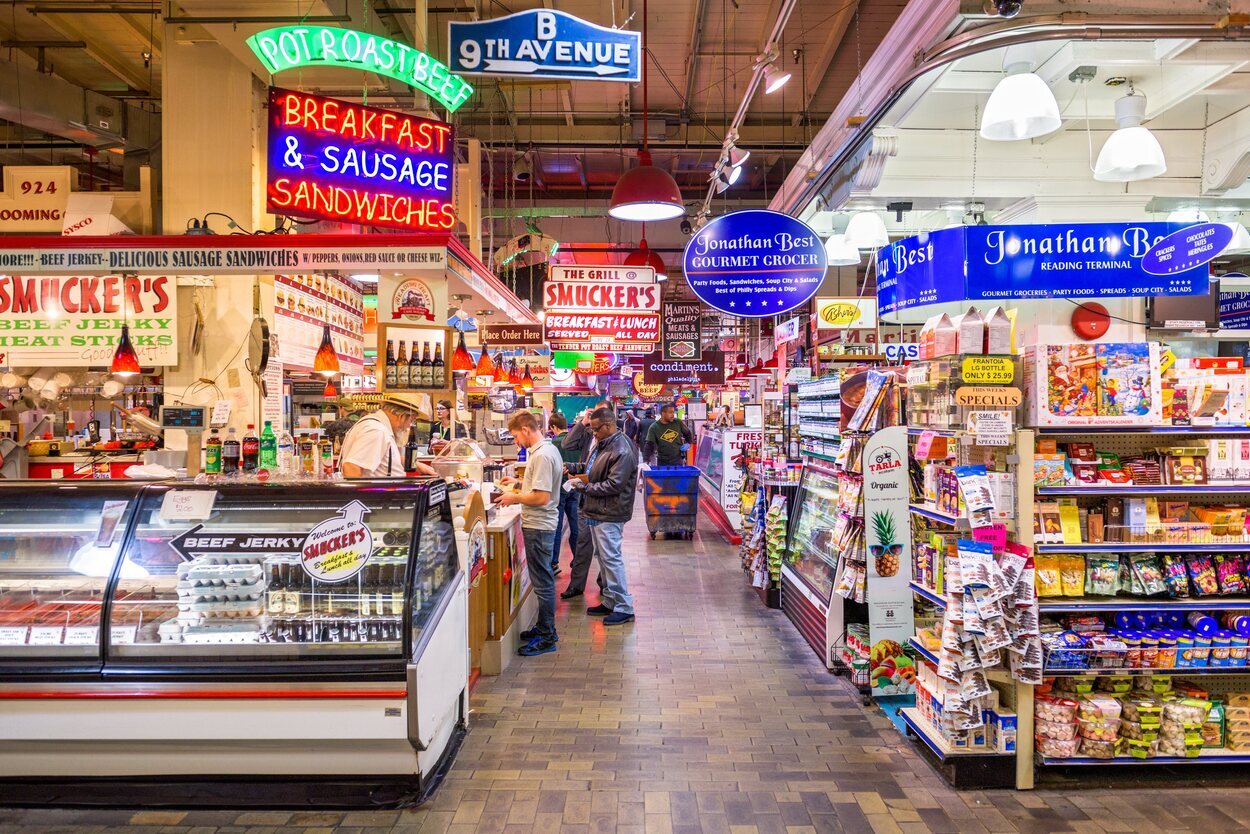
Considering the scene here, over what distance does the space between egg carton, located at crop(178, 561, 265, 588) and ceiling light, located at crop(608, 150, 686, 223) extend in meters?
3.65

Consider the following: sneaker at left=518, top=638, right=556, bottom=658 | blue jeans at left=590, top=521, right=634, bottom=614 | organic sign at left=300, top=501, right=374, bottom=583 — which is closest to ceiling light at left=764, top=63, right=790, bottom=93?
blue jeans at left=590, top=521, right=634, bottom=614

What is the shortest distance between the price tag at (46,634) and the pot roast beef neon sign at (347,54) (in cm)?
351

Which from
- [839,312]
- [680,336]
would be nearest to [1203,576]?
[839,312]

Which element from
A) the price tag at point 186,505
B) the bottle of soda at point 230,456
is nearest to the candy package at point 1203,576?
the price tag at point 186,505

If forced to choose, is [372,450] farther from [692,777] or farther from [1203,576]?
[1203,576]

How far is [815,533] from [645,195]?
3.21m

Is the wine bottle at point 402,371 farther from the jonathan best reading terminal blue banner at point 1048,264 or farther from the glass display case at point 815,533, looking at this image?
the jonathan best reading terminal blue banner at point 1048,264

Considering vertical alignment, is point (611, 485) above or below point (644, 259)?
below

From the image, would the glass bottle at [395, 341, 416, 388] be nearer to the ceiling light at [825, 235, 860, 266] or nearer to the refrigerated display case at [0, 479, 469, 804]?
the refrigerated display case at [0, 479, 469, 804]

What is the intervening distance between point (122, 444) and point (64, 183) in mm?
3366

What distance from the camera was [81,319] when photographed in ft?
22.8

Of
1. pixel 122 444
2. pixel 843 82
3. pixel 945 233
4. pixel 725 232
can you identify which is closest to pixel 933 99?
pixel 945 233

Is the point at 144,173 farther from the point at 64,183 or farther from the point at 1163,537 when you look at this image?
the point at 1163,537

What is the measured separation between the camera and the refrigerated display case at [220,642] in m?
3.55
